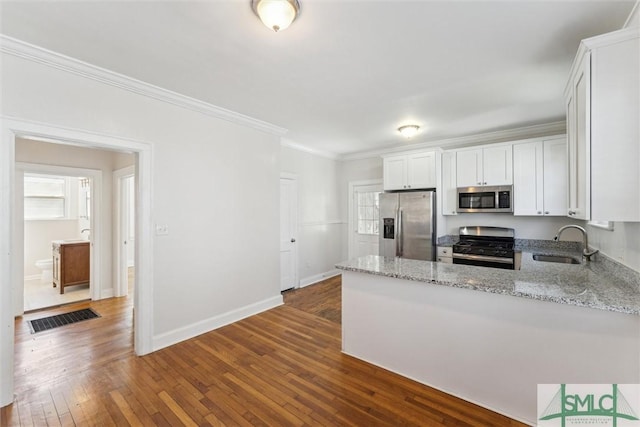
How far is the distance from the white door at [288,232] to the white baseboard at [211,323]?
800 mm

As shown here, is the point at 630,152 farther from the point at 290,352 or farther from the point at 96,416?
the point at 96,416

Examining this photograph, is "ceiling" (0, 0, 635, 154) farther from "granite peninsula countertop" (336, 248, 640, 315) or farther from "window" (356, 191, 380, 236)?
"window" (356, 191, 380, 236)

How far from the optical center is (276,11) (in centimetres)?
160

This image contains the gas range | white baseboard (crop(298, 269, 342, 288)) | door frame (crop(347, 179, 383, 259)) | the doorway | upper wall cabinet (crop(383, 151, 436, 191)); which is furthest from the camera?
door frame (crop(347, 179, 383, 259))

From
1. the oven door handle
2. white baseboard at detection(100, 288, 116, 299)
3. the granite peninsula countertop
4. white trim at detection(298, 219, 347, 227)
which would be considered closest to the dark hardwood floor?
the granite peninsula countertop

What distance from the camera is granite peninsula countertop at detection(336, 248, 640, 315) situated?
160cm

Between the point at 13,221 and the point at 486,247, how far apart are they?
521 centimetres

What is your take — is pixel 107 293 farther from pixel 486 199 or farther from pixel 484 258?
pixel 486 199

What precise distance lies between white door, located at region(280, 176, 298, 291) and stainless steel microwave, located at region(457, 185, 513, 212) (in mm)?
2832

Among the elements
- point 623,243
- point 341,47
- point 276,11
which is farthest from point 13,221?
point 623,243

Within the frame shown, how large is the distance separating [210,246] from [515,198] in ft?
13.8

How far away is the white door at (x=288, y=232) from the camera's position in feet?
16.0

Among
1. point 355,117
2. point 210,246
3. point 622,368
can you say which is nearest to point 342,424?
point 622,368

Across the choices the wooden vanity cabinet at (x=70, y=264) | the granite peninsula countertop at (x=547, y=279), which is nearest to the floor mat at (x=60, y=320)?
the wooden vanity cabinet at (x=70, y=264)
